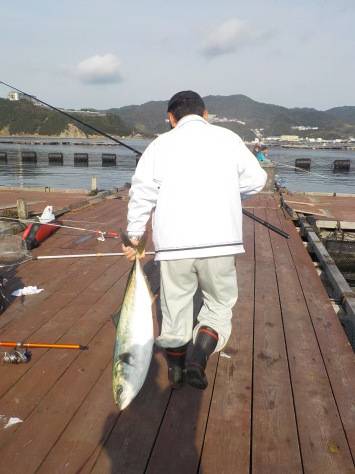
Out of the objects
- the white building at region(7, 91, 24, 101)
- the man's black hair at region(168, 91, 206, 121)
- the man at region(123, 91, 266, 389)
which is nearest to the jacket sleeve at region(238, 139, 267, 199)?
the man at region(123, 91, 266, 389)

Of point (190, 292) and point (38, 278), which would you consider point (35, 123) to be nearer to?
point (38, 278)

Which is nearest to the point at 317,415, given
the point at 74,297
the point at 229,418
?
the point at 229,418

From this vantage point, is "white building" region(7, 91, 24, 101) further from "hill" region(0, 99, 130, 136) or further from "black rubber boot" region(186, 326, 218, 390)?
"hill" region(0, 99, 130, 136)

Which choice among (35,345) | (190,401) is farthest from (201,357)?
(35,345)

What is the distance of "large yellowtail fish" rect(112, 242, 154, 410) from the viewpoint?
246cm

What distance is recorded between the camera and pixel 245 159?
2.78 metres

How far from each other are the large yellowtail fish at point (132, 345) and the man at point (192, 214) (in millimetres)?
229

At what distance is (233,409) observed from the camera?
8.91ft

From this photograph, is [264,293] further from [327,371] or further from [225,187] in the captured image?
[225,187]

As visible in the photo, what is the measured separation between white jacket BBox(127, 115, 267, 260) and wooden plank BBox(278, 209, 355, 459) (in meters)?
1.37

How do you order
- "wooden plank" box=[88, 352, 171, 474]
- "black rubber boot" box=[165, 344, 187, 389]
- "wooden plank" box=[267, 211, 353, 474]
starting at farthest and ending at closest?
"black rubber boot" box=[165, 344, 187, 389] < "wooden plank" box=[267, 211, 353, 474] < "wooden plank" box=[88, 352, 171, 474]

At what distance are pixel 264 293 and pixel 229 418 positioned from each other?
2.55m

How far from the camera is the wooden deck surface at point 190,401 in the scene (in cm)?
228

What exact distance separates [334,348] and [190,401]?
5.30 feet
